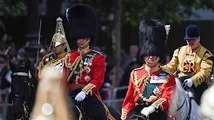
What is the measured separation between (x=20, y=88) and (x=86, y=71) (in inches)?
46.9

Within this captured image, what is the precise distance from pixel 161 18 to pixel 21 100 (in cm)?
1184

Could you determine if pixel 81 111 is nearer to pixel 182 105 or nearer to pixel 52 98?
pixel 52 98

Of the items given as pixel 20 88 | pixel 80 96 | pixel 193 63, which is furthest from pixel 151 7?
pixel 20 88

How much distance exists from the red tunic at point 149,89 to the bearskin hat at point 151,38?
0.93 feet

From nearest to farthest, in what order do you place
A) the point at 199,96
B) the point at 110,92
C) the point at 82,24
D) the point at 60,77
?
1. the point at 60,77
2. the point at 82,24
3. the point at 199,96
4. the point at 110,92

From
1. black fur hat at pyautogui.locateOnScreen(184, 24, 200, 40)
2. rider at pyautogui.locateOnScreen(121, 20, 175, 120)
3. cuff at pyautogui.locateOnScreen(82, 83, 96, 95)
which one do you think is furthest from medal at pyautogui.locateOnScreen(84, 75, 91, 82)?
black fur hat at pyautogui.locateOnScreen(184, 24, 200, 40)

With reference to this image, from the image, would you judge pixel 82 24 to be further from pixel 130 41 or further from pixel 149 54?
pixel 130 41

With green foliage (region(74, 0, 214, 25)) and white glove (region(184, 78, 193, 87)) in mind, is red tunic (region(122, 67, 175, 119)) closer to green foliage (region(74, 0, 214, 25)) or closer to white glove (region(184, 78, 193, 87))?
white glove (region(184, 78, 193, 87))

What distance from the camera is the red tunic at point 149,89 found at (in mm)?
10274

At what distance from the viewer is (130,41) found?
2697 cm

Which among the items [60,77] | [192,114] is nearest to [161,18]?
[192,114]

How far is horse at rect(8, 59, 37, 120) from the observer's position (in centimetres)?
967

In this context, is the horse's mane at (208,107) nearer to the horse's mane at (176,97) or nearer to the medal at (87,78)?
the horse's mane at (176,97)

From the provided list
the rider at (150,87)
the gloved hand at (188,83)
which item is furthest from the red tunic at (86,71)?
the gloved hand at (188,83)
